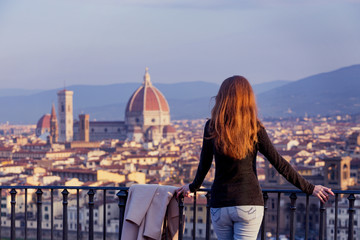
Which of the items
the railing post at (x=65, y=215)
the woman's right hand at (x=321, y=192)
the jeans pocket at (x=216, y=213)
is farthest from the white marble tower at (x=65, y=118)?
the jeans pocket at (x=216, y=213)

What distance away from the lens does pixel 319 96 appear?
14175cm

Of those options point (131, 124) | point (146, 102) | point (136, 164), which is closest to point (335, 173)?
point (136, 164)

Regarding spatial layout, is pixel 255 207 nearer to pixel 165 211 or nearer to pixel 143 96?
pixel 165 211

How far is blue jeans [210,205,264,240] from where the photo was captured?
3.14m

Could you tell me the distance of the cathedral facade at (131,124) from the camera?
303 ft

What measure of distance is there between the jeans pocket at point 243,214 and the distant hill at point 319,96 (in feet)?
397

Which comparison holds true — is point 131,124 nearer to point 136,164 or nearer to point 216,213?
point 136,164

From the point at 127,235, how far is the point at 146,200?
0.68 ft

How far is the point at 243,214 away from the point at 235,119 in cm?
41

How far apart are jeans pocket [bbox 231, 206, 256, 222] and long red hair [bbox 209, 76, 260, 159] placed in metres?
0.22

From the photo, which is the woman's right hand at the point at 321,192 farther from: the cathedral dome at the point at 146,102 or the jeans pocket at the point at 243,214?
the cathedral dome at the point at 146,102

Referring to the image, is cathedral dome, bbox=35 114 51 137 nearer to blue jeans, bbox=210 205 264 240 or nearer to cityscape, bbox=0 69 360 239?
cityscape, bbox=0 69 360 239

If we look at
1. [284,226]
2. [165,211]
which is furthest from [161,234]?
[284,226]

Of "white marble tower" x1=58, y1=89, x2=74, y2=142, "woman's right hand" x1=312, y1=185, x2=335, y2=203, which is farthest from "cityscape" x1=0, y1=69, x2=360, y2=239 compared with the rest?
"woman's right hand" x1=312, y1=185, x2=335, y2=203
